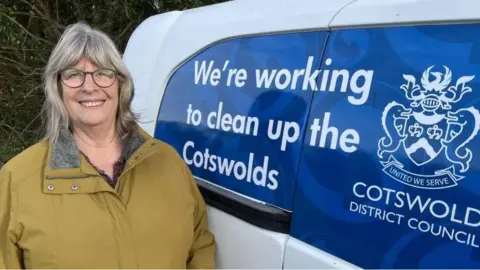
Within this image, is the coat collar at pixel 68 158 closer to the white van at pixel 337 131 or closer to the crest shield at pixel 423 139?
the white van at pixel 337 131

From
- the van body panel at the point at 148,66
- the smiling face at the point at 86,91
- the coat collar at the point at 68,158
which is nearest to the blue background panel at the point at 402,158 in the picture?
the coat collar at the point at 68,158

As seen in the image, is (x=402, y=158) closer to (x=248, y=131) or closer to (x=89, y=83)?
(x=248, y=131)

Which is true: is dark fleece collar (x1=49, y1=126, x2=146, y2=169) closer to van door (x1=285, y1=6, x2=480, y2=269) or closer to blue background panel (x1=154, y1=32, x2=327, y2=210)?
blue background panel (x1=154, y1=32, x2=327, y2=210)

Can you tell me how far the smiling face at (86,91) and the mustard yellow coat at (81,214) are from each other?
10 cm

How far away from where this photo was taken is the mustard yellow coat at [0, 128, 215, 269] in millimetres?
1679

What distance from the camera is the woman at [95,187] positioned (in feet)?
5.53

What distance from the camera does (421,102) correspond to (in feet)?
4.26

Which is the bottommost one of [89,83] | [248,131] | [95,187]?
[95,187]

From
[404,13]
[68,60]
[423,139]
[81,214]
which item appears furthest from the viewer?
[68,60]

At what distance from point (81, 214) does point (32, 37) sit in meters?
5.72

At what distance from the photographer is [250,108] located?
181 centimetres

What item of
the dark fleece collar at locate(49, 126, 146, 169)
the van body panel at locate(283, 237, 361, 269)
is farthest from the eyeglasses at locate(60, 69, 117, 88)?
the van body panel at locate(283, 237, 361, 269)

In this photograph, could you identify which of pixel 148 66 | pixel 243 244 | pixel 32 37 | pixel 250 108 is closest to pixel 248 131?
pixel 250 108

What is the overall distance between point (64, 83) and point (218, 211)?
747mm
